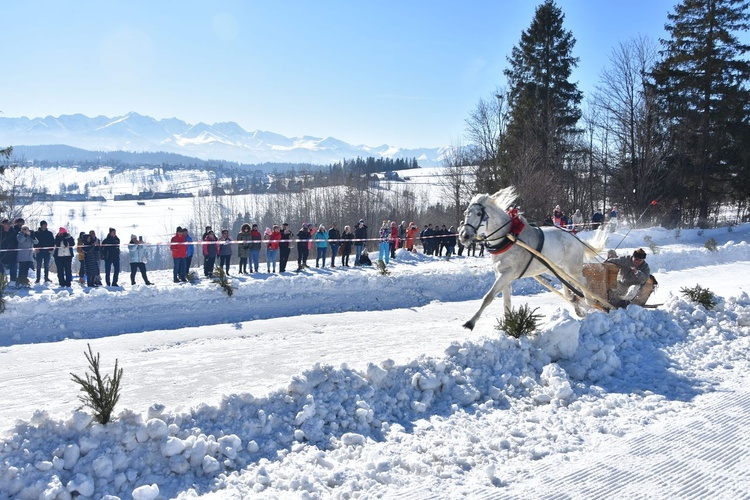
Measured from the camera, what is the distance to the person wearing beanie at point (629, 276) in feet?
33.1

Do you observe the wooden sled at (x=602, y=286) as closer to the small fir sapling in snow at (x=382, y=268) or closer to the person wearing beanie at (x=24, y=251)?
the small fir sapling in snow at (x=382, y=268)

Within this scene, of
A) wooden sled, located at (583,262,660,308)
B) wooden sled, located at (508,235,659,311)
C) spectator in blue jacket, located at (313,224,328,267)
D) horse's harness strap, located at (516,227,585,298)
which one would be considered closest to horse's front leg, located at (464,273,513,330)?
horse's harness strap, located at (516,227,585,298)

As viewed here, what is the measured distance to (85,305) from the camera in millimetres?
12359

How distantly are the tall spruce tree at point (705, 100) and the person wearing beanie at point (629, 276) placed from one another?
27.2 m

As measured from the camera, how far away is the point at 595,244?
11320 millimetres

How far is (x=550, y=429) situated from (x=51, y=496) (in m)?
4.83

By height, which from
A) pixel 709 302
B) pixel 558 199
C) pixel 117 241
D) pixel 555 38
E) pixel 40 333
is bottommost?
pixel 40 333

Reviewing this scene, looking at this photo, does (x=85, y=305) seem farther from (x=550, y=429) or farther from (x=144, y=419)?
(x=550, y=429)

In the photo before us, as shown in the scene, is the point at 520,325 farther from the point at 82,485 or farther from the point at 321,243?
A: the point at 321,243

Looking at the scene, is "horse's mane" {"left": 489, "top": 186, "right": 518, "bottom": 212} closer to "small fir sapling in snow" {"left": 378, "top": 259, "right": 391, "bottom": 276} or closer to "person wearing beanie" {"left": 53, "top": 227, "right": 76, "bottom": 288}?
"small fir sapling in snow" {"left": 378, "top": 259, "right": 391, "bottom": 276}

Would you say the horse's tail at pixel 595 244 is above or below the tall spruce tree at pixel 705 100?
below

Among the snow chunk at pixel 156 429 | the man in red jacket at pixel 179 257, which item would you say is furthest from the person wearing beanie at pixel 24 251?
the snow chunk at pixel 156 429

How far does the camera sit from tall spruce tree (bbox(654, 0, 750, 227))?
32.8 metres

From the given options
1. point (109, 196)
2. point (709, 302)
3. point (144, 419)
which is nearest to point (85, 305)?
point (144, 419)
